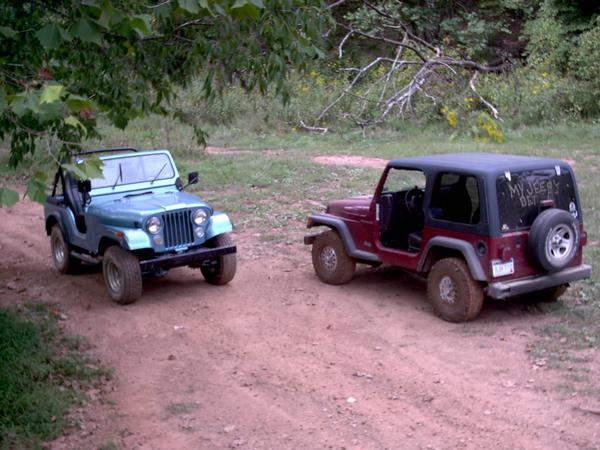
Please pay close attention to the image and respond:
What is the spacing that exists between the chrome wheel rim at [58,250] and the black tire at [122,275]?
1397mm

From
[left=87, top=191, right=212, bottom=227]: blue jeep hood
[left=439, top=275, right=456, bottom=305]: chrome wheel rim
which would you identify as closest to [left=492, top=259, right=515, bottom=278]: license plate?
[left=439, top=275, right=456, bottom=305]: chrome wheel rim

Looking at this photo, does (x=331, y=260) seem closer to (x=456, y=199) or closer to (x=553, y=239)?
(x=456, y=199)

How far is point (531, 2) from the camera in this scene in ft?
86.9

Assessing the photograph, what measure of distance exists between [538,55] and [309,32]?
1877 centimetres

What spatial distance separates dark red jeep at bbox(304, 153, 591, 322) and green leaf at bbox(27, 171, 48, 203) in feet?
14.6

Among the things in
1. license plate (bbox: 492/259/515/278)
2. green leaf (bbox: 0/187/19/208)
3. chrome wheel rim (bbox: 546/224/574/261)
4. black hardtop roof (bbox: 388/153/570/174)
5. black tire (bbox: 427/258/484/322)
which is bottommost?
black tire (bbox: 427/258/484/322)

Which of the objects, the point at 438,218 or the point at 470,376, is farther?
the point at 438,218

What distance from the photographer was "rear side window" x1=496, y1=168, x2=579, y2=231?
298 inches

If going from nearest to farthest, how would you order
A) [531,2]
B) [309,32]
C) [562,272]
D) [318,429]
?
1. [318,429]
2. [309,32]
3. [562,272]
4. [531,2]

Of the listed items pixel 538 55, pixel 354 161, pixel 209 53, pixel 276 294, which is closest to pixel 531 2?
pixel 538 55

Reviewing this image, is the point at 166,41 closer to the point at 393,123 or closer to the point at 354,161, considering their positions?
the point at 354,161

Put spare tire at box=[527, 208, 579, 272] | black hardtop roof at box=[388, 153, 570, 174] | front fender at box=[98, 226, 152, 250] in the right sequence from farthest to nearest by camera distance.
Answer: front fender at box=[98, 226, 152, 250] → black hardtop roof at box=[388, 153, 570, 174] → spare tire at box=[527, 208, 579, 272]

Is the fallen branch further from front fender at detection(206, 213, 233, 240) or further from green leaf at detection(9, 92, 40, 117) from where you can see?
green leaf at detection(9, 92, 40, 117)

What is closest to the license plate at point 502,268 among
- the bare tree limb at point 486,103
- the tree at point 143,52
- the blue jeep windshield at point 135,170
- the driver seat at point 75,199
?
the tree at point 143,52
